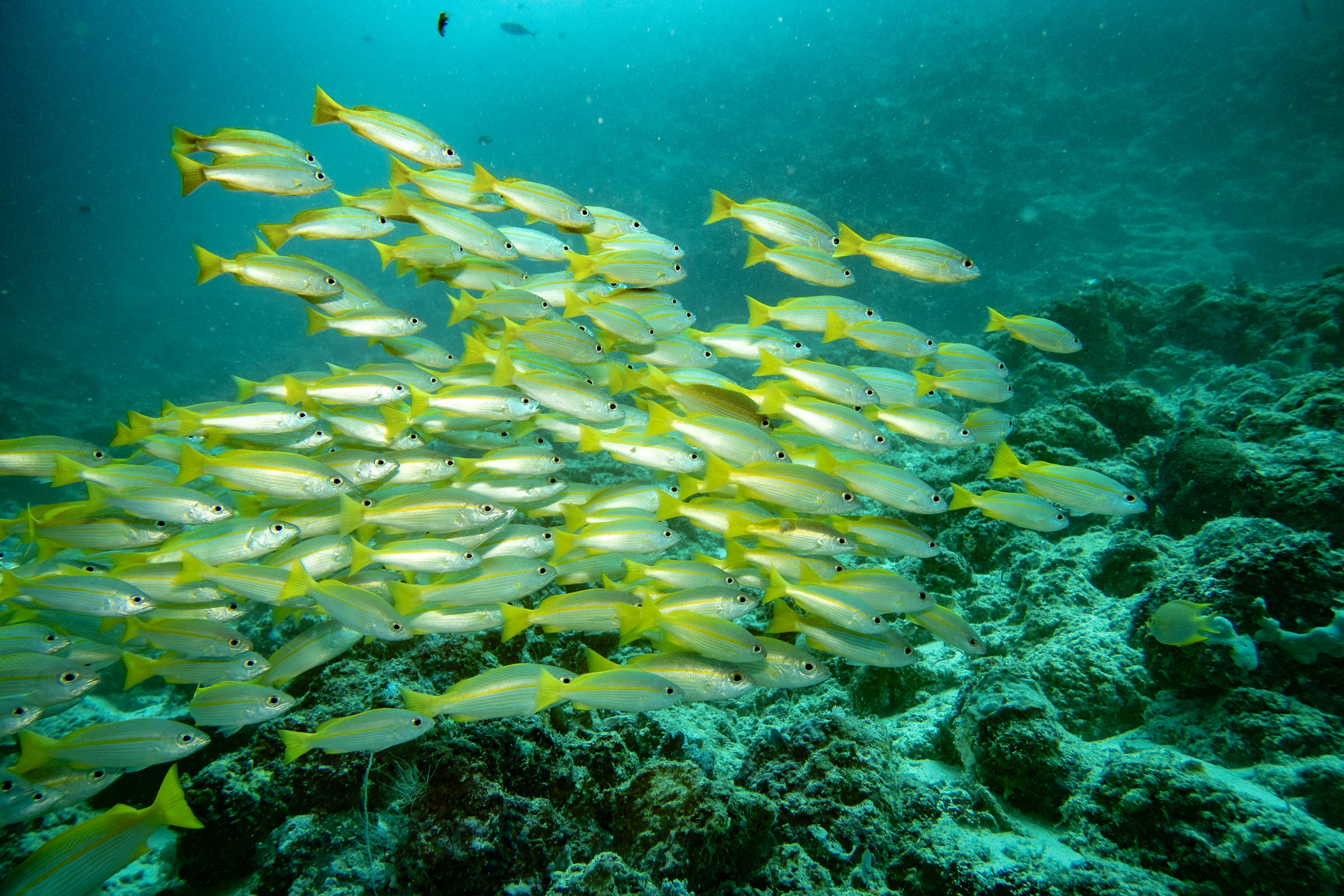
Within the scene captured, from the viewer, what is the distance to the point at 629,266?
13.7 ft

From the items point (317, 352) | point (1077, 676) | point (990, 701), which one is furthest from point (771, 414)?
point (317, 352)

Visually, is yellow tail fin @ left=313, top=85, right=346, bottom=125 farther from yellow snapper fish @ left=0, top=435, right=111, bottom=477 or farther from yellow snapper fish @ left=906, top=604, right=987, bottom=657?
yellow snapper fish @ left=906, top=604, right=987, bottom=657

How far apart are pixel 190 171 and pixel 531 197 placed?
2288 millimetres

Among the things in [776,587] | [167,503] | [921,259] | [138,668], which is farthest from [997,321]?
[138,668]

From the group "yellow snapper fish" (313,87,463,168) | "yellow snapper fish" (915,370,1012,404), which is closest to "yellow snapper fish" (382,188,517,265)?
"yellow snapper fish" (313,87,463,168)

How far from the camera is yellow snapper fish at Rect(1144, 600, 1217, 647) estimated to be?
2.86 metres

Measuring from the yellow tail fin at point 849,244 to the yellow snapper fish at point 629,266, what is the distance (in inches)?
53.4

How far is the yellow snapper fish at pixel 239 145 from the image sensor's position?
362 cm

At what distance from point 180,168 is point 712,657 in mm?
4780

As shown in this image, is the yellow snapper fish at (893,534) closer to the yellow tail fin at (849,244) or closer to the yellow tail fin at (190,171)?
the yellow tail fin at (849,244)

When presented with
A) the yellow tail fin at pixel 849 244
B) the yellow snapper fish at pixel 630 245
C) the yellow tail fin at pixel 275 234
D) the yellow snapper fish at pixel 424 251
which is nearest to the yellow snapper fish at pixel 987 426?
the yellow tail fin at pixel 849 244

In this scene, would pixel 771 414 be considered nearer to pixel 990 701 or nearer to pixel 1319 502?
pixel 990 701

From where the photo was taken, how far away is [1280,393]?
723cm

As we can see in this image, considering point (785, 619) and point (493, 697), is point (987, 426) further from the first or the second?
point (493, 697)
